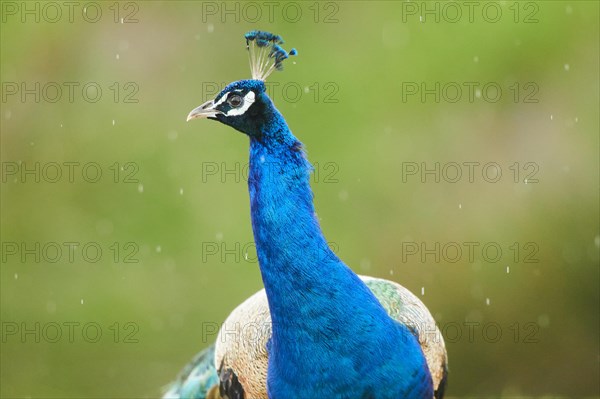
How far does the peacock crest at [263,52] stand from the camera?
93.7 inches

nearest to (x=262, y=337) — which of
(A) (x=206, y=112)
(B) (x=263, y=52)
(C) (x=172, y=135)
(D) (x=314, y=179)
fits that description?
(A) (x=206, y=112)

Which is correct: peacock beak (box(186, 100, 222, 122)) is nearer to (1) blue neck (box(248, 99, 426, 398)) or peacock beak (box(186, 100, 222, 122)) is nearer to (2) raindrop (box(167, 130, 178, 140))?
(1) blue neck (box(248, 99, 426, 398))

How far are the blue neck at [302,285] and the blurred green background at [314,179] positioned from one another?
2803 millimetres

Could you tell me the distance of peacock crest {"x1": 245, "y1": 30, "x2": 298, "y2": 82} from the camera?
238 cm

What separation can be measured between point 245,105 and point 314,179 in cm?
344

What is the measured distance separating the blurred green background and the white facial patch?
9.66 ft

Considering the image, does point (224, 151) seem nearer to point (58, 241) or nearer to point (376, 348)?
point (58, 241)

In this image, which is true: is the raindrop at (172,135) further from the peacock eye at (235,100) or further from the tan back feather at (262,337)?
the peacock eye at (235,100)

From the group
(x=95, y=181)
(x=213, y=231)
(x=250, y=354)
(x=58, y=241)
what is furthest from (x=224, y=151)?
(x=250, y=354)

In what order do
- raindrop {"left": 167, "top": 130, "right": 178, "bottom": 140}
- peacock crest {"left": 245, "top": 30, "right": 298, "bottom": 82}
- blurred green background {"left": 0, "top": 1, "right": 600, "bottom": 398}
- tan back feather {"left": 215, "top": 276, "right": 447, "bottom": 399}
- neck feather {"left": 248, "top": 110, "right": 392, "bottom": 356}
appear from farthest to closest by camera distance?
raindrop {"left": 167, "top": 130, "right": 178, "bottom": 140}
blurred green background {"left": 0, "top": 1, "right": 600, "bottom": 398}
tan back feather {"left": 215, "top": 276, "right": 447, "bottom": 399}
peacock crest {"left": 245, "top": 30, "right": 298, "bottom": 82}
neck feather {"left": 248, "top": 110, "right": 392, "bottom": 356}

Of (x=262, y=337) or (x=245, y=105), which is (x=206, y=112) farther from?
(x=262, y=337)

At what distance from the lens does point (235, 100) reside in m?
2.26

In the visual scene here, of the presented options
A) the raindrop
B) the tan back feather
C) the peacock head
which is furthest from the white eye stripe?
the raindrop

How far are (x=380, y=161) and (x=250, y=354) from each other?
9.67ft
